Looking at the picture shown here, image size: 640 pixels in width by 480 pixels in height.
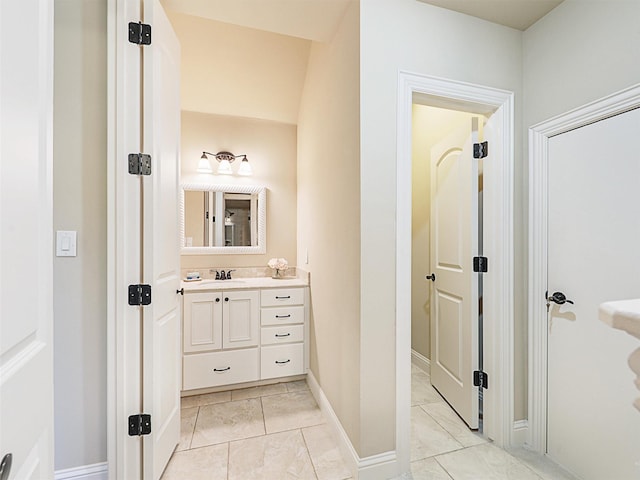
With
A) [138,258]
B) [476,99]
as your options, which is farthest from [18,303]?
[476,99]

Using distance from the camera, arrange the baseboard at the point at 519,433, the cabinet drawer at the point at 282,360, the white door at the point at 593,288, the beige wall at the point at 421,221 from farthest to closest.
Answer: the beige wall at the point at 421,221, the cabinet drawer at the point at 282,360, the baseboard at the point at 519,433, the white door at the point at 593,288

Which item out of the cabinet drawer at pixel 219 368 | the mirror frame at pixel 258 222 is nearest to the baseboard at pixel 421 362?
the cabinet drawer at pixel 219 368

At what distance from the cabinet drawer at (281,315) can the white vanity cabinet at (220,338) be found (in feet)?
0.20

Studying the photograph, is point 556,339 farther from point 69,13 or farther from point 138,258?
point 69,13

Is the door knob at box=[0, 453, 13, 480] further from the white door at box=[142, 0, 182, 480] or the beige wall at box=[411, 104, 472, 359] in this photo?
the beige wall at box=[411, 104, 472, 359]

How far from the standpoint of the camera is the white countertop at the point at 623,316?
0.47 metres

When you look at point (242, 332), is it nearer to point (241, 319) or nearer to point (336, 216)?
point (241, 319)

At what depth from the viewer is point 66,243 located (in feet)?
4.45

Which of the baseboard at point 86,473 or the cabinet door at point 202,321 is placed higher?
the cabinet door at point 202,321

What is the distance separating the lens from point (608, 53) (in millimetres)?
1355

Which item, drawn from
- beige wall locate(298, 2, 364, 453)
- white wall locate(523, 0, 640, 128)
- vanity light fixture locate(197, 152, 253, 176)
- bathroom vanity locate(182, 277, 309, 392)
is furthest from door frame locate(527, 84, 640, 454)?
vanity light fixture locate(197, 152, 253, 176)

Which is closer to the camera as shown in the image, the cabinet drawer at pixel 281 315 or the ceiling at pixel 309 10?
the ceiling at pixel 309 10

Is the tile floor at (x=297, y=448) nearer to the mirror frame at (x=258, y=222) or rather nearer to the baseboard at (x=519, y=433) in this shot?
the baseboard at (x=519, y=433)

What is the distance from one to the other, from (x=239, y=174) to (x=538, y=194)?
253cm
